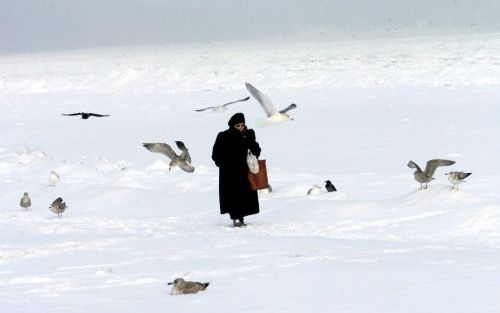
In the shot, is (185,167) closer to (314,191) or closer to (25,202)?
(25,202)

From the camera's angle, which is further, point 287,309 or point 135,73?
point 135,73

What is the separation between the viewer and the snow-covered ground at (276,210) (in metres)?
6.53

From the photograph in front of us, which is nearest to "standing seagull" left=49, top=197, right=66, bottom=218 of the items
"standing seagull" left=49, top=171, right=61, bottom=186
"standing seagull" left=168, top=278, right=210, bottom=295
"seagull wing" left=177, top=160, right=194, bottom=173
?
"standing seagull" left=49, top=171, right=61, bottom=186

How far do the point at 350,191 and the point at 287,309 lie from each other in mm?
7663

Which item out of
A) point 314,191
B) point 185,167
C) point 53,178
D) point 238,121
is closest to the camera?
point 238,121

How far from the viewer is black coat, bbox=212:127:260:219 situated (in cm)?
1072

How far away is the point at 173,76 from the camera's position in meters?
42.5

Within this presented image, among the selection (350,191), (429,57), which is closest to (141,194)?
(350,191)

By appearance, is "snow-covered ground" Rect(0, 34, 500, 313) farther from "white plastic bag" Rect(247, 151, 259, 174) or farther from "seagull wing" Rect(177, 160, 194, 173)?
Result: "white plastic bag" Rect(247, 151, 259, 174)

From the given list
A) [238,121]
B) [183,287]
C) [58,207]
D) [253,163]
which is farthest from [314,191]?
[183,287]

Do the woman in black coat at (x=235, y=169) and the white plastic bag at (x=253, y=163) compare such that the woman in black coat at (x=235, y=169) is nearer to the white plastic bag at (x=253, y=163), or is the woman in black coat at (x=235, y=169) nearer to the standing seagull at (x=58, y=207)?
the white plastic bag at (x=253, y=163)

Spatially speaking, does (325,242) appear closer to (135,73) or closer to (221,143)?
(221,143)

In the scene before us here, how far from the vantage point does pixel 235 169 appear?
1077 cm

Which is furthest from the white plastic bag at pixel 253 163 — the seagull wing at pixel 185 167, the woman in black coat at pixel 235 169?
the seagull wing at pixel 185 167
